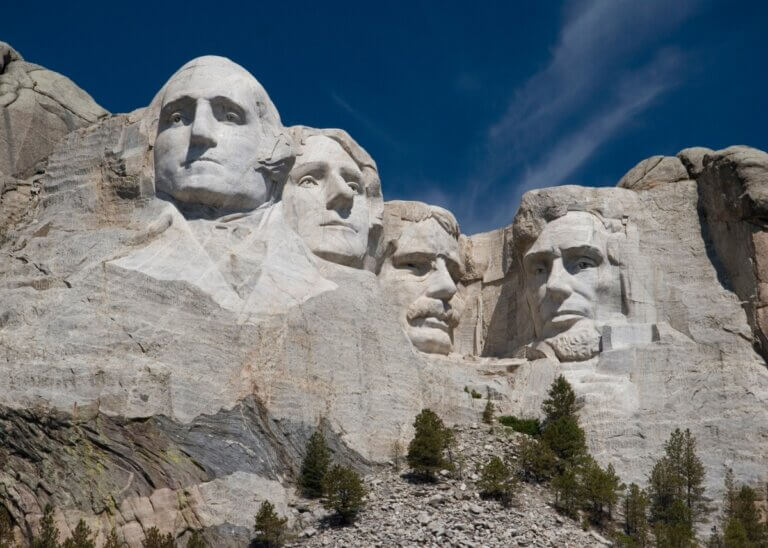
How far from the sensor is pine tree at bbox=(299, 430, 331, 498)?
26.0m

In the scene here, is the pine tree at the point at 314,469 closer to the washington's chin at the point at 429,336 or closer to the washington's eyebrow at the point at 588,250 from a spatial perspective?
the washington's chin at the point at 429,336

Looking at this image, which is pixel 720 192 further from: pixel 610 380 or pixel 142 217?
pixel 142 217

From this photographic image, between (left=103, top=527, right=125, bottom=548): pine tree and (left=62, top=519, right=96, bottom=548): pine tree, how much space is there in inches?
6.6

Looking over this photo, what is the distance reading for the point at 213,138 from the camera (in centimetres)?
2820

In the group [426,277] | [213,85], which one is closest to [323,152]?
[213,85]

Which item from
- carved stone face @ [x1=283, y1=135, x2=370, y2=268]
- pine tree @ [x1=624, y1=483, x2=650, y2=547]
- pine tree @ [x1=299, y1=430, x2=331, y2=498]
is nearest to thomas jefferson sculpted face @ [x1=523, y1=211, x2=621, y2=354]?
carved stone face @ [x1=283, y1=135, x2=370, y2=268]

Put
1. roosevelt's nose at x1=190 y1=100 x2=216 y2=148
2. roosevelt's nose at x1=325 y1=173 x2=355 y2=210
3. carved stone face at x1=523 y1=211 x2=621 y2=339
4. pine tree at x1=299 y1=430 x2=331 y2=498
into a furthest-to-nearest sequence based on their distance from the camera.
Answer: carved stone face at x1=523 y1=211 x2=621 y2=339, roosevelt's nose at x1=325 y1=173 x2=355 y2=210, roosevelt's nose at x1=190 y1=100 x2=216 y2=148, pine tree at x1=299 y1=430 x2=331 y2=498

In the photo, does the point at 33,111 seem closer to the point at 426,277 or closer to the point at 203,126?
the point at 203,126

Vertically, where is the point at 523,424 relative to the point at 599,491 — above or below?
above

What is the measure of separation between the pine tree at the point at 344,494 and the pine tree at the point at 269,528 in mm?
714

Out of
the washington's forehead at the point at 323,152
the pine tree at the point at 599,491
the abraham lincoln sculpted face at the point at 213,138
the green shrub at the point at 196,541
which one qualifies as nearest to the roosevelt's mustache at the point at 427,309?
the washington's forehead at the point at 323,152

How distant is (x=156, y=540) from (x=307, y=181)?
784cm

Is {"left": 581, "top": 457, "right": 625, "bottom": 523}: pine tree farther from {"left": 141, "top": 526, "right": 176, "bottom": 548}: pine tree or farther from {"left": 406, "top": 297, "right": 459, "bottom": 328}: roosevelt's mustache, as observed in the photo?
{"left": 141, "top": 526, "right": 176, "bottom": 548}: pine tree

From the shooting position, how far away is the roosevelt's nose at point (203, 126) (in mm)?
28141
